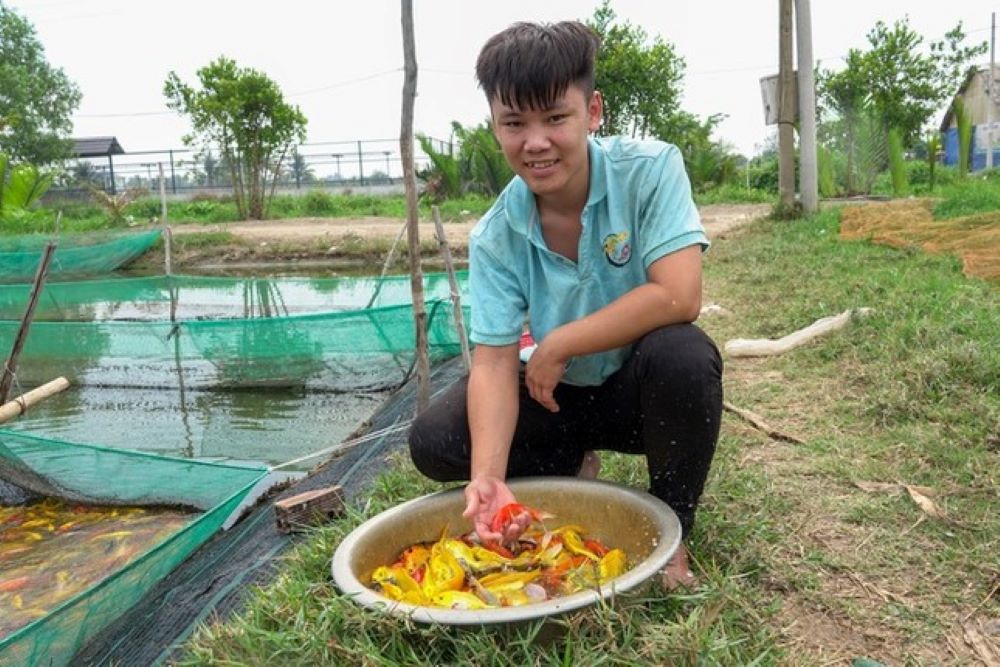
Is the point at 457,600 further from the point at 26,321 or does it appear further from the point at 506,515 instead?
the point at 26,321

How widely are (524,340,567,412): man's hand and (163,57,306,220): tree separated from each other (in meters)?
16.3

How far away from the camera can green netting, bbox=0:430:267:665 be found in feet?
7.14

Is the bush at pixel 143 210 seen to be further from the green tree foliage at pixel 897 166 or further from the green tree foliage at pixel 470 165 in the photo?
the green tree foliage at pixel 897 166

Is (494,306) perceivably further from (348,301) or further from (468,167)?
(468,167)

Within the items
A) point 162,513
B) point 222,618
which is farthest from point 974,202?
point 222,618

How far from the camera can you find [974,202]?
852 centimetres

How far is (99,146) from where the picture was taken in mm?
36594

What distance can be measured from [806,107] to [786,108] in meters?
0.35

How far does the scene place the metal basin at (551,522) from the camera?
1429mm

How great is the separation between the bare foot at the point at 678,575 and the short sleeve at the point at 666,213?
60cm

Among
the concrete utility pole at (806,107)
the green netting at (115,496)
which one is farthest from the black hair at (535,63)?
the concrete utility pole at (806,107)

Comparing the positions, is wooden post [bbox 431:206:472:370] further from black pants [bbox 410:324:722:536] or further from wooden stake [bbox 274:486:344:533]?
black pants [bbox 410:324:722:536]

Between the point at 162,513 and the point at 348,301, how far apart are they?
492 centimetres

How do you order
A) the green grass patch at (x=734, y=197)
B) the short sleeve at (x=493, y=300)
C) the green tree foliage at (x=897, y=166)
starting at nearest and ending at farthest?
the short sleeve at (x=493, y=300) → the green tree foliage at (x=897, y=166) → the green grass patch at (x=734, y=197)
